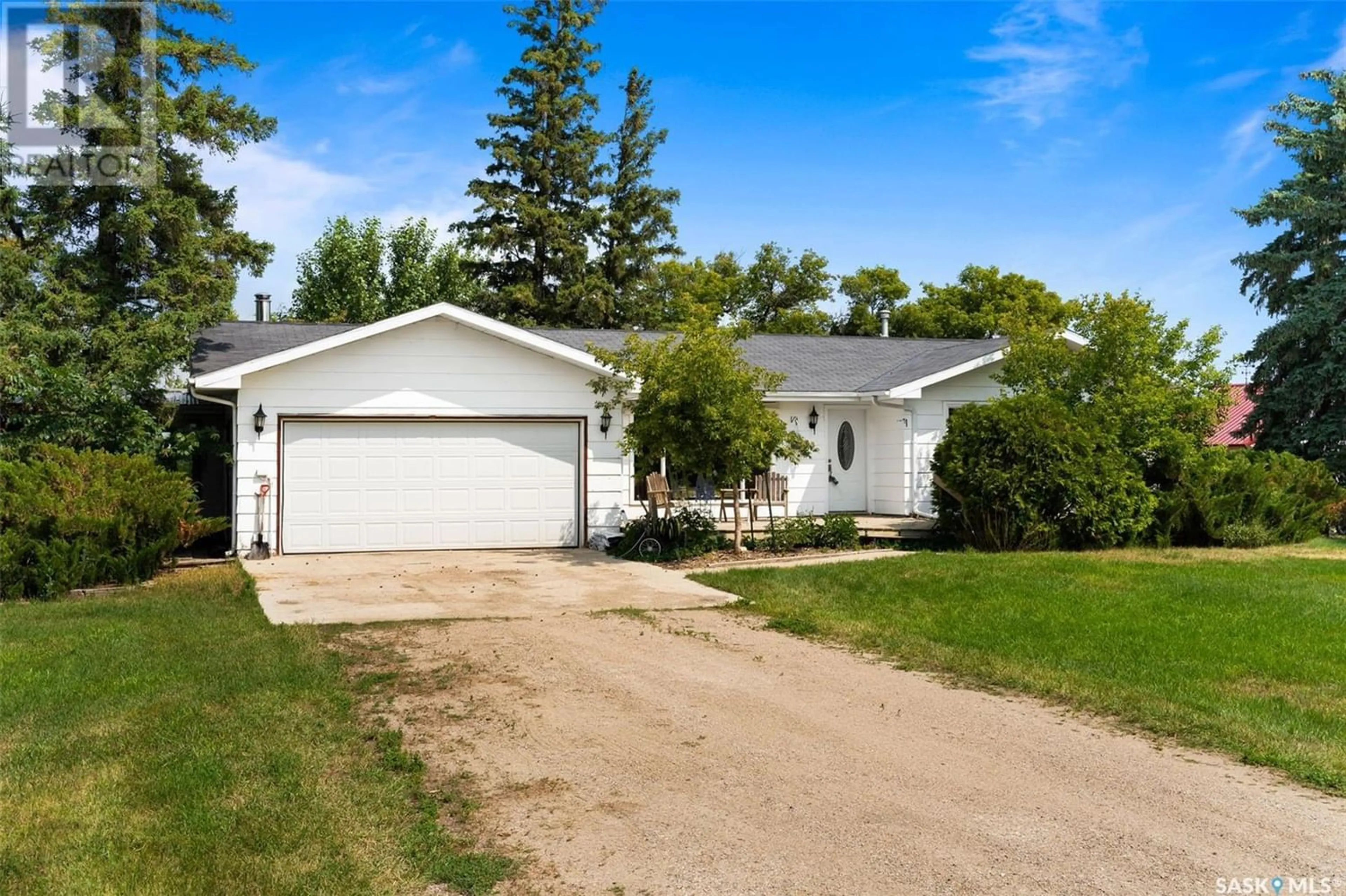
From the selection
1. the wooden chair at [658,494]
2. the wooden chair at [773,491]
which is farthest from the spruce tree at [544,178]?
the wooden chair at [658,494]

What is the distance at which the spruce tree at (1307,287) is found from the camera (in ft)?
64.1

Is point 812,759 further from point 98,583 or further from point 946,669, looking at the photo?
point 98,583

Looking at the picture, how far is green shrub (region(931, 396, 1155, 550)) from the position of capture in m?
13.5

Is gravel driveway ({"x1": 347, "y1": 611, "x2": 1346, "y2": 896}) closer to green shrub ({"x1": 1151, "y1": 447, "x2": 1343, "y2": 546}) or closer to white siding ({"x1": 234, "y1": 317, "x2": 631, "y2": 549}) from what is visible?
white siding ({"x1": 234, "y1": 317, "x2": 631, "y2": 549})

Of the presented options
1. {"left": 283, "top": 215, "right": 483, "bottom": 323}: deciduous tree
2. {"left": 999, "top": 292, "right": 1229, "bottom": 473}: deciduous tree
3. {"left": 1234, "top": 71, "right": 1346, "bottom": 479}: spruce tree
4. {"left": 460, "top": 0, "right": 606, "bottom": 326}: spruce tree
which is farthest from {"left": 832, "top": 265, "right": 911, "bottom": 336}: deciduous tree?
{"left": 999, "top": 292, "right": 1229, "bottom": 473}: deciduous tree

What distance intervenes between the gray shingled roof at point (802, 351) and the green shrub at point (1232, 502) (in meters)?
3.86

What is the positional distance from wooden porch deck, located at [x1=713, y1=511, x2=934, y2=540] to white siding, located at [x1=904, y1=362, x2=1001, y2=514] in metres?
0.79

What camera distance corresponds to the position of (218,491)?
53.1ft

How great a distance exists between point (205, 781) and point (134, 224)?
13.3 m

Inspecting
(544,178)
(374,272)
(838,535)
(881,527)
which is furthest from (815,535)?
(374,272)

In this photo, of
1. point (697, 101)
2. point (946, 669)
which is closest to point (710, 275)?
point (697, 101)

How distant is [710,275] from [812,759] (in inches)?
1338

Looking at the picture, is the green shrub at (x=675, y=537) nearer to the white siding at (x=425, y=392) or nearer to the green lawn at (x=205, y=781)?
A: the white siding at (x=425, y=392)

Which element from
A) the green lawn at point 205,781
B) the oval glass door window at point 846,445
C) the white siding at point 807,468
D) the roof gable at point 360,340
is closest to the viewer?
the green lawn at point 205,781
